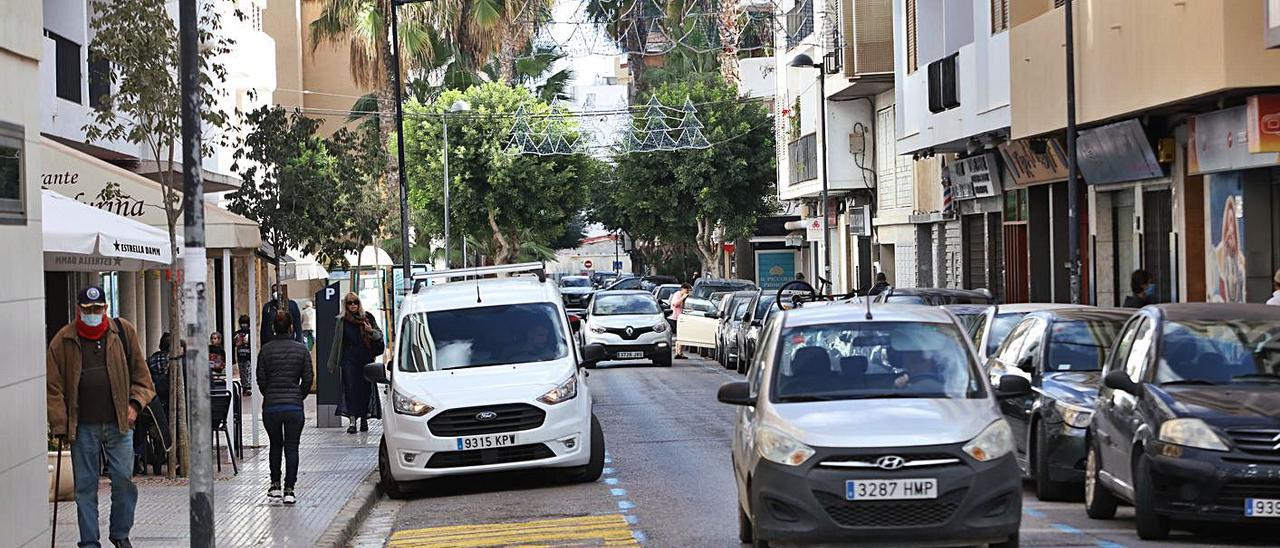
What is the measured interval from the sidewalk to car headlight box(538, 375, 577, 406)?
6.01 feet

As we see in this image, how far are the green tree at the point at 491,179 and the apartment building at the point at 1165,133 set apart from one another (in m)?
35.1

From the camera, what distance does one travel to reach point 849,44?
139 ft

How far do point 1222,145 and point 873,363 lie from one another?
12575 mm

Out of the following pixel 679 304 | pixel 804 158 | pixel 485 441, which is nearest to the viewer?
pixel 485 441

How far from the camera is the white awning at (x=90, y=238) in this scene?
14297 mm

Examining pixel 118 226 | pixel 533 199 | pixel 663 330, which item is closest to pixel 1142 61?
pixel 118 226

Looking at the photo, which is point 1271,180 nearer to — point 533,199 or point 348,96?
point 533,199

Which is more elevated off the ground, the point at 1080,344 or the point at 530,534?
the point at 1080,344

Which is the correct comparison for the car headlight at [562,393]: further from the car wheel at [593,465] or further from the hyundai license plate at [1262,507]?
the hyundai license plate at [1262,507]

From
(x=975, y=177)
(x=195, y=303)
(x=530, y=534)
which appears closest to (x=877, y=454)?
(x=530, y=534)

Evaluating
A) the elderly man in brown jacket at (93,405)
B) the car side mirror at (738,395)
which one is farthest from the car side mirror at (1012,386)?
the elderly man in brown jacket at (93,405)

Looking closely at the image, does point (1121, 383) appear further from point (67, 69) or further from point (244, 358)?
point (67, 69)

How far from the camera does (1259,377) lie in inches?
455

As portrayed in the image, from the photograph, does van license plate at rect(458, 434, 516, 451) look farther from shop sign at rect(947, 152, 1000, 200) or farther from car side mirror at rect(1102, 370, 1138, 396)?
shop sign at rect(947, 152, 1000, 200)
